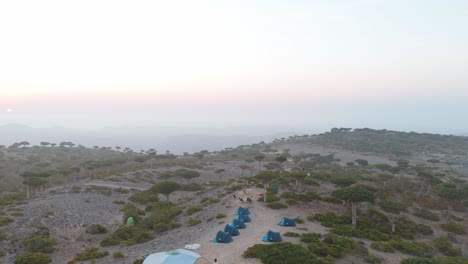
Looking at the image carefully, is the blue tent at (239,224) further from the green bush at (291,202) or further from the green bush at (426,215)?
the green bush at (426,215)

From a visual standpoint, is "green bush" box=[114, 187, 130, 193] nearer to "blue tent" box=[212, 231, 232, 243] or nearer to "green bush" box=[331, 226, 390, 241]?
"blue tent" box=[212, 231, 232, 243]

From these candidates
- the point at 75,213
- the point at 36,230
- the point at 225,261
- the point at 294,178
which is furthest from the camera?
the point at 294,178

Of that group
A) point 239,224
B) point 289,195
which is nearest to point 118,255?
point 239,224

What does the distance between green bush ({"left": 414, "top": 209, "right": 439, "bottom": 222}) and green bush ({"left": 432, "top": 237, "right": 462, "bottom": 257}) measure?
6714 millimetres

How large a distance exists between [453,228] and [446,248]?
668 centimetres

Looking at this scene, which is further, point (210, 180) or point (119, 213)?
point (210, 180)

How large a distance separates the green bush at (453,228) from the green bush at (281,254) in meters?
19.9

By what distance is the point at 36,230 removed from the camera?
2583cm

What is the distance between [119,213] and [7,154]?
5683 cm

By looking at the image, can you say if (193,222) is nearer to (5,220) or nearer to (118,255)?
(118,255)

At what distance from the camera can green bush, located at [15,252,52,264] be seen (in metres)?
20.0

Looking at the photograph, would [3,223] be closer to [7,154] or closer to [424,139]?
[7,154]

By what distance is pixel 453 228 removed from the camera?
28438 mm

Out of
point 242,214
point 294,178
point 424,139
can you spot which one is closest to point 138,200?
point 242,214
